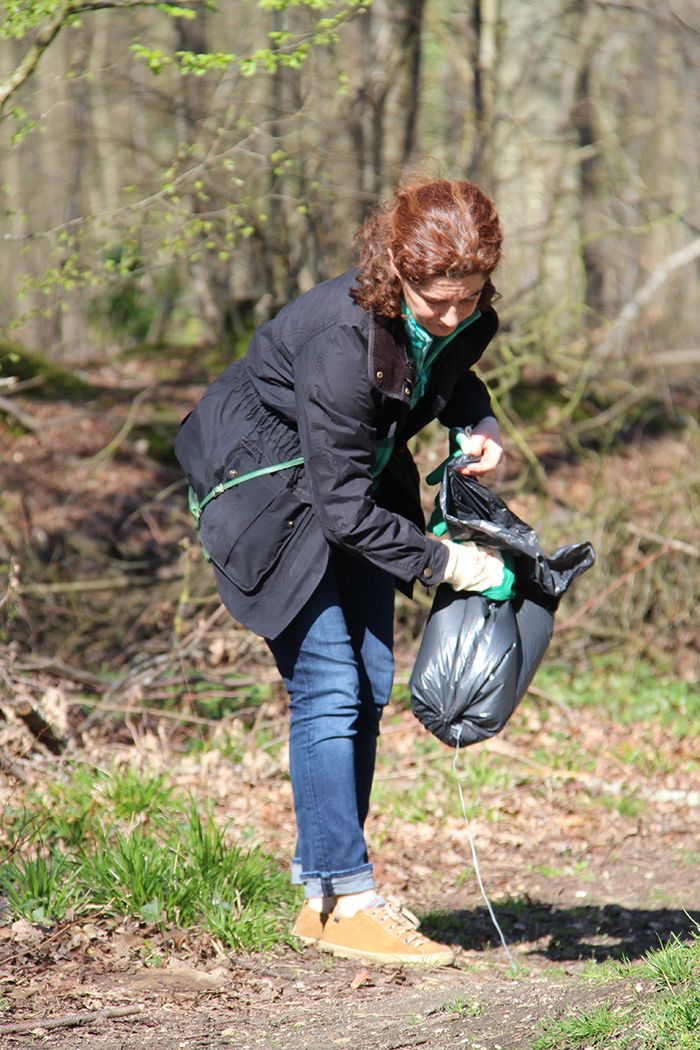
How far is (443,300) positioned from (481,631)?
0.91m

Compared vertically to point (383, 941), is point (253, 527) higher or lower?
higher

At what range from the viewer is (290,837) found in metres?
4.56

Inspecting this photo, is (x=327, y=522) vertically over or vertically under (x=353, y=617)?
over

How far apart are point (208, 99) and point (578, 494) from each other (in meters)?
3.71

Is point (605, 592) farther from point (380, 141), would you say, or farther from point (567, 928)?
point (380, 141)

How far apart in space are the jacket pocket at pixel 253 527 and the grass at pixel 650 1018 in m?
1.30

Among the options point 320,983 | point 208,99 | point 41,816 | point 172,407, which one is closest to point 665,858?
point 320,983

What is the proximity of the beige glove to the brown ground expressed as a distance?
3.45 ft

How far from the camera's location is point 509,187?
847cm

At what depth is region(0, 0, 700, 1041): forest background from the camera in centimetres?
550

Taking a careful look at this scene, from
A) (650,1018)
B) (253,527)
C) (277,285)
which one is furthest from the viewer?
(277,285)

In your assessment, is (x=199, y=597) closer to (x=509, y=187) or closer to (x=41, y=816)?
(x=41, y=816)

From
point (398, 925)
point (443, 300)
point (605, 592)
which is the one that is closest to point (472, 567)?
point (443, 300)

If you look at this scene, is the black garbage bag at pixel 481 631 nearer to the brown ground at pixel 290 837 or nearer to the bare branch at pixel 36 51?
the brown ground at pixel 290 837
